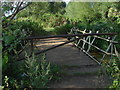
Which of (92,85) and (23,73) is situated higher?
(23,73)

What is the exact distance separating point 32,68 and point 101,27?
14.7ft

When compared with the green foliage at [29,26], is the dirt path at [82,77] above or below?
below

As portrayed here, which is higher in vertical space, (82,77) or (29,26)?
(29,26)

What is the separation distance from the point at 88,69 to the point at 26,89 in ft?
4.91

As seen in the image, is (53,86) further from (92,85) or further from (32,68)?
(92,85)

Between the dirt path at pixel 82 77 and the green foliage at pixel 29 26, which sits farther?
the green foliage at pixel 29 26

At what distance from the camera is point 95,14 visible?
20078 millimetres

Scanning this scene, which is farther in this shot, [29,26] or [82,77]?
[29,26]

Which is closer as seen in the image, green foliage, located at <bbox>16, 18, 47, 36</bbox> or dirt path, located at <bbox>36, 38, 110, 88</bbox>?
dirt path, located at <bbox>36, 38, 110, 88</bbox>

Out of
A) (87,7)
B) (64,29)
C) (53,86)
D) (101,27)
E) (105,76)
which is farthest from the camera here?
(87,7)

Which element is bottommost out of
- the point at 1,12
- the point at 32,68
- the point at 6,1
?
the point at 32,68

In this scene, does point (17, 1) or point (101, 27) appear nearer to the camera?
point (17, 1)

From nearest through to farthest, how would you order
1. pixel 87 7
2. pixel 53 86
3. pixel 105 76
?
1. pixel 53 86
2. pixel 105 76
3. pixel 87 7

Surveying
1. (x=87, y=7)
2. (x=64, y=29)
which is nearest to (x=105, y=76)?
(x=64, y=29)
